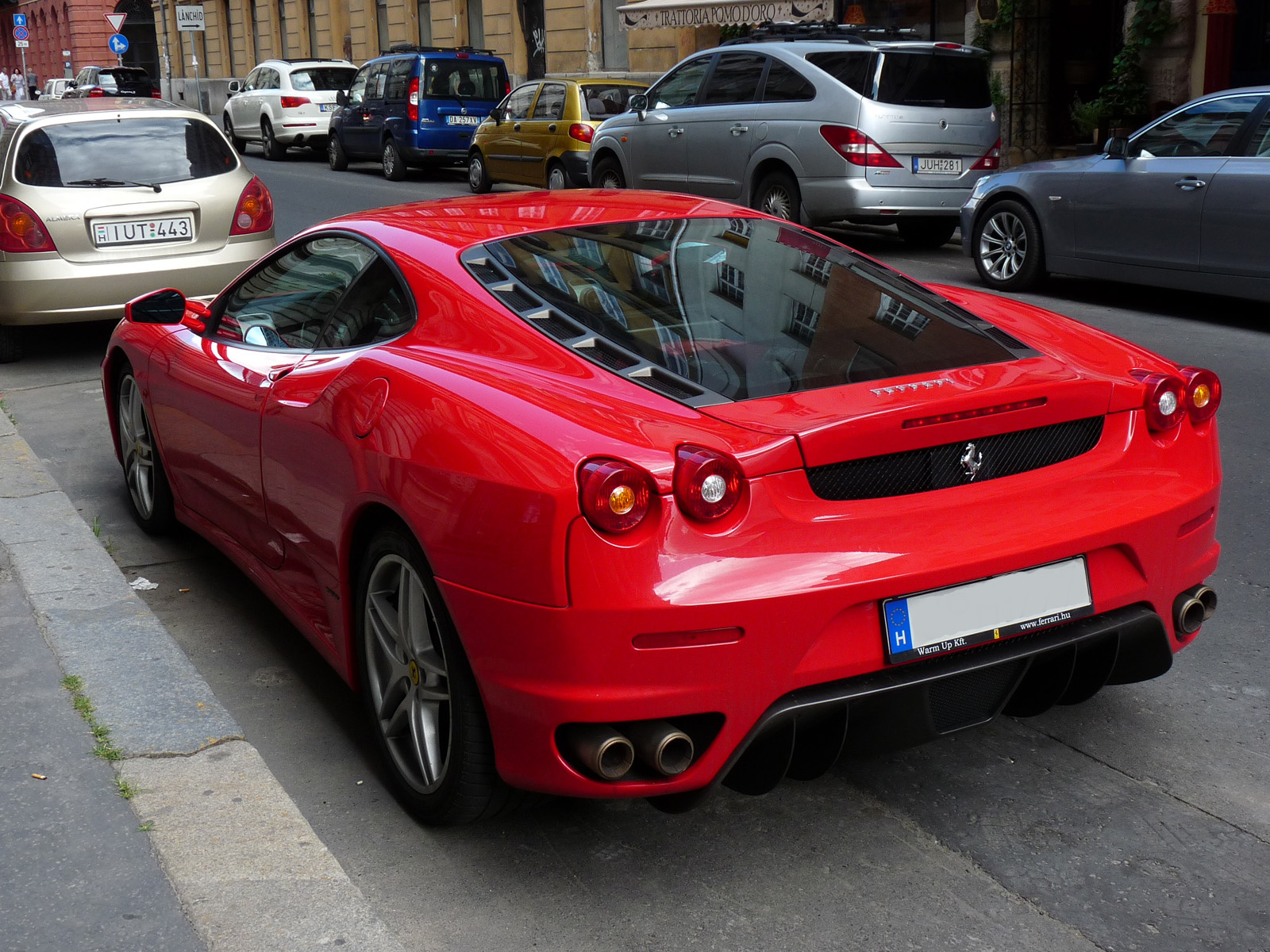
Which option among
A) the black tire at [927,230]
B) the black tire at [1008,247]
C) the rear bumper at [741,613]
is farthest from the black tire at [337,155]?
the rear bumper at [741,613]

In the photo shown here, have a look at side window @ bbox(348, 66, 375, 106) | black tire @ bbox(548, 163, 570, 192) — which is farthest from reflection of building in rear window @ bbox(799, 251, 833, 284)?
side window @ bbox(348, 66, 375, 106)

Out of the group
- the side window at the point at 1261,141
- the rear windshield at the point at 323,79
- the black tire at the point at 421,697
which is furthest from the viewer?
the rear windshield at the point at 323,79

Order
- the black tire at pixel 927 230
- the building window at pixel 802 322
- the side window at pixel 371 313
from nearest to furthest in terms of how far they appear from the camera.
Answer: the building window at pixel 802 322 < the side window at pixel 371 313 < the black tire at pixel 927 230

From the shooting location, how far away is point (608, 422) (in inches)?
109

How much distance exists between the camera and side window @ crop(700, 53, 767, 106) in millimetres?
12977

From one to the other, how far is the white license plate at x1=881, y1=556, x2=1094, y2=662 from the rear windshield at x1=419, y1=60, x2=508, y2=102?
19728 mm

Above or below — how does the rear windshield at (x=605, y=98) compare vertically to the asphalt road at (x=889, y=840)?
above

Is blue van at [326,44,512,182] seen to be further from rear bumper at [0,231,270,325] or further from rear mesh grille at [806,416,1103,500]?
rear mesh grille at [806,416,1103,500]

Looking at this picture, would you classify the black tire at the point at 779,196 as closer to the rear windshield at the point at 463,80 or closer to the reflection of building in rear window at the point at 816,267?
the reflection of building in rear window at the point at 816,267

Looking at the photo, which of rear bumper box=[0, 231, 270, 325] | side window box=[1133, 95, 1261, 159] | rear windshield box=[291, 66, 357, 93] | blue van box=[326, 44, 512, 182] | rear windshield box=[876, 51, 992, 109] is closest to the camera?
rear bumper box=[0, 231, 270, 325]

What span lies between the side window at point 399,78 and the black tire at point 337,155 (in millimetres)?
1770

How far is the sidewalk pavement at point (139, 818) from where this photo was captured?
2.74 m

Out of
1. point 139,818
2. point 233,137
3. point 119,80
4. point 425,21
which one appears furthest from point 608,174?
point 119,80

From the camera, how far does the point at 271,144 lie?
88.2 feet
